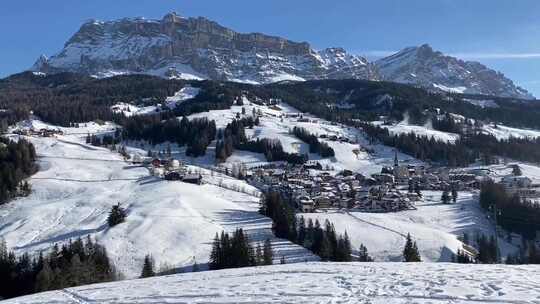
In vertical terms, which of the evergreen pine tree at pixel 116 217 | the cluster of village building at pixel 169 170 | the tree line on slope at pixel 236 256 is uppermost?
the cluster of village building at pixel 169 170

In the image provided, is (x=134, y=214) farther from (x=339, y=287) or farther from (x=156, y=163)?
(x=339, y=287)

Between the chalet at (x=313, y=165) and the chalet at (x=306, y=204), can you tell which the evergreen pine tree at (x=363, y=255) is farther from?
the chalet at (x=313, y=165)

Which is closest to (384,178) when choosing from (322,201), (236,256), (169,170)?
(322,201)

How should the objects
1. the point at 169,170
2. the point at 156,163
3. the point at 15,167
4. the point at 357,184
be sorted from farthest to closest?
the point at 156,163 → the point at 357,184 → the point at 169,170 → the point at 15,167

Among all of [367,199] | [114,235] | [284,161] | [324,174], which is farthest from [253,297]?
[284,161]

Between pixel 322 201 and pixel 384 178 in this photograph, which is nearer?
pixel 322 201

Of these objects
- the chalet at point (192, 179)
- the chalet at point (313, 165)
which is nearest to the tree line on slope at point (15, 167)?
the chalet at point (192, 179)

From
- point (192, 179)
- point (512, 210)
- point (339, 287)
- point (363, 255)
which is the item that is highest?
point (192, 179)
